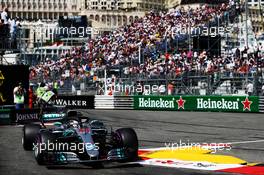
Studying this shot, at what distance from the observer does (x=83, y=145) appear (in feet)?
35.9

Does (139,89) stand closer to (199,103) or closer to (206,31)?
(199,103)

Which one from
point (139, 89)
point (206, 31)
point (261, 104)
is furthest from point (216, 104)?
point (206, 31)

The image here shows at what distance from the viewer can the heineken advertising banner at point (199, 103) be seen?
2769 cm

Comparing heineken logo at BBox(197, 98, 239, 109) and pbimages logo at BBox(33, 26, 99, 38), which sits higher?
pbimages logo at BBox(33, 26, 99, 38)

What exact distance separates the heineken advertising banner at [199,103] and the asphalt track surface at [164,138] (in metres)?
2.63

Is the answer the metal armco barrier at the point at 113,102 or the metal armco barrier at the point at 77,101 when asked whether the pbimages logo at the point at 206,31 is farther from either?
the metal armco barrier at the point at 77,101

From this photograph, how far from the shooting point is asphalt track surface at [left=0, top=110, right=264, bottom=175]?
A: 34.5 ft

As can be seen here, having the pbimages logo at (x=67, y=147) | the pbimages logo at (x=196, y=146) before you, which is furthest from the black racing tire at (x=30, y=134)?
the pbimages logo at (x=196, y=146)

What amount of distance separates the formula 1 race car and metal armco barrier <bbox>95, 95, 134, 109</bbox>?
66.2 feet

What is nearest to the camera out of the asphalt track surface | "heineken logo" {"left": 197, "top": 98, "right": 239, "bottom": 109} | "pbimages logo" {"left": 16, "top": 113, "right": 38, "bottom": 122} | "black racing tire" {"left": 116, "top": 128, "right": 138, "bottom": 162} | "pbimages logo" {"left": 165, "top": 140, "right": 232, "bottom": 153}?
the asphalt track surface

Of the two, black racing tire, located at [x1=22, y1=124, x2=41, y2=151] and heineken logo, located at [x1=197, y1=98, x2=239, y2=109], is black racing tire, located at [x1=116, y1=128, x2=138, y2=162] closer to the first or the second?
black racing tire, located at [x1=22, y1=124, x2=41, y2=151]

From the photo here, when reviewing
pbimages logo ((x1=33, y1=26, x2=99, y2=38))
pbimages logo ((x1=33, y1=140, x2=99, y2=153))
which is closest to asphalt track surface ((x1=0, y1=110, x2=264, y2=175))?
pbimages logo ((x1=33, y1=140, x2=99, y2=153))

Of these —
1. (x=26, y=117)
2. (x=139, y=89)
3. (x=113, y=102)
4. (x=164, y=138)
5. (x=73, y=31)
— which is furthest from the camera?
(x=73, y=31)

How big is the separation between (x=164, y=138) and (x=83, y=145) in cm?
547
